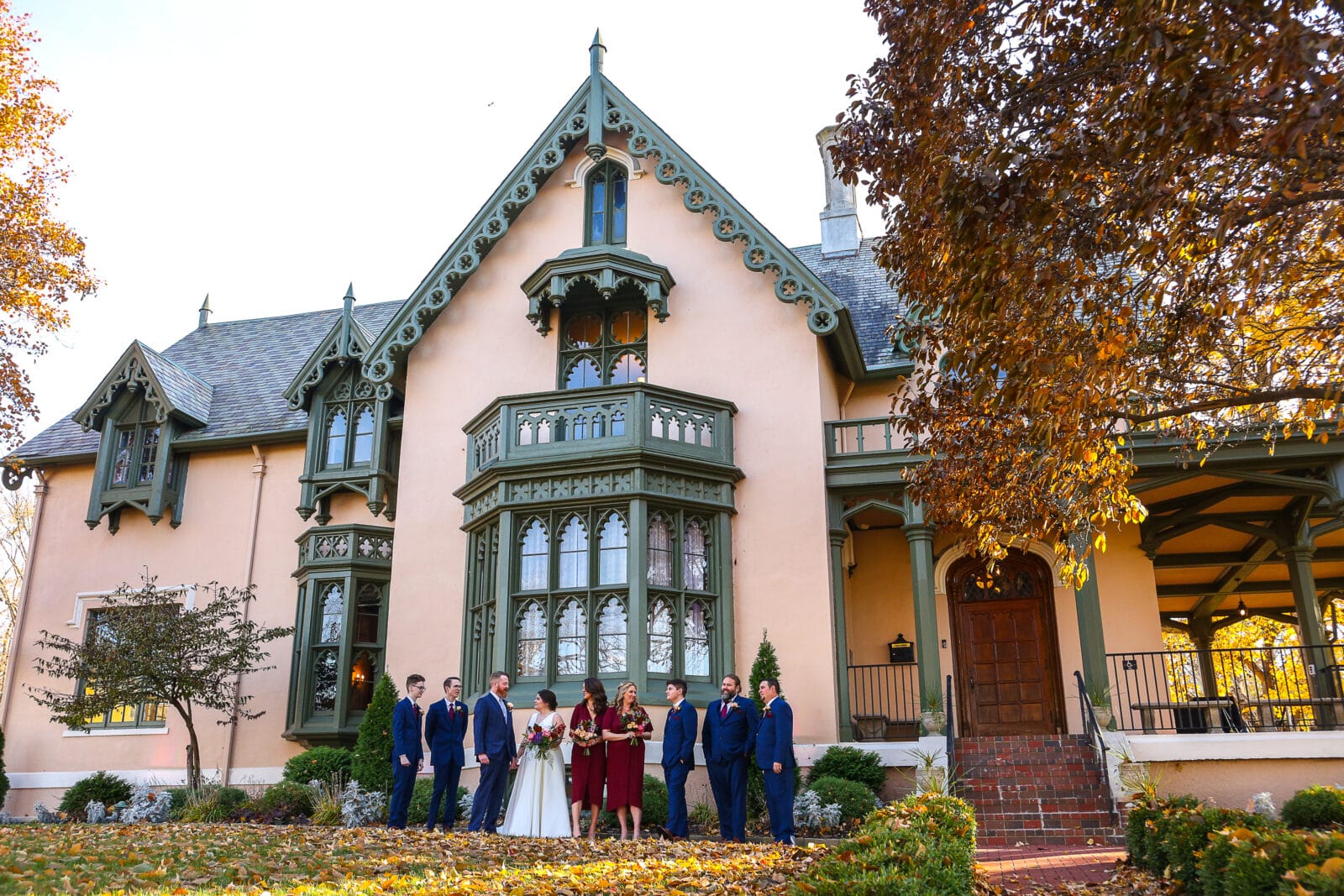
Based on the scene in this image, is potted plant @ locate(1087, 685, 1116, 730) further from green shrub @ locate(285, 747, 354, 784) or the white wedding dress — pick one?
green shrub @ locate(285, 747, 354, 784)

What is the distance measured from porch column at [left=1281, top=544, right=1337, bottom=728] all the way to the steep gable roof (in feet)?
23.8

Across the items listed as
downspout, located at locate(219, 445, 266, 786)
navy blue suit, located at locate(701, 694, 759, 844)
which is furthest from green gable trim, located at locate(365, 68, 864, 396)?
navy blue suit, located at locate(701, 694, 759, 844)

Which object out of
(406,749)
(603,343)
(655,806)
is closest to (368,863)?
(406,749)

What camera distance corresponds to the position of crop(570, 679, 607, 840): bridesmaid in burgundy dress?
12117mm

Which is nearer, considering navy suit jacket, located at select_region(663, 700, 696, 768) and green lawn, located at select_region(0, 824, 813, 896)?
green lawn, located at select_region(0, 824, 813, 896)

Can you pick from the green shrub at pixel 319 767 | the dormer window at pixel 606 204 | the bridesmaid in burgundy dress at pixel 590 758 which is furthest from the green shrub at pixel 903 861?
the dormer window at pixel 606 204

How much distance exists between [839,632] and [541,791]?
549 cm

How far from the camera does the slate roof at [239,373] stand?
2139 cm

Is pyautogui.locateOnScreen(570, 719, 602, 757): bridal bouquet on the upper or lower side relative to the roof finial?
lower

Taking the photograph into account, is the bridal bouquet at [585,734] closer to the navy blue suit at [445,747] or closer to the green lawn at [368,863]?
the green lawn at [368,863]

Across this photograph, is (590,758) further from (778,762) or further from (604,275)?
(604,275)

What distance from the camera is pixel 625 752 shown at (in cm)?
1208

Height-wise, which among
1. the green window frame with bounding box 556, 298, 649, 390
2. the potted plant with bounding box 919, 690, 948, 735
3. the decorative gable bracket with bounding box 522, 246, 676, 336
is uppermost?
the decorative gable bracket with bounding box 522, 246, 676, 336

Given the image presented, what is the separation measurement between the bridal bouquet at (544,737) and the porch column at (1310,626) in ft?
31.3
